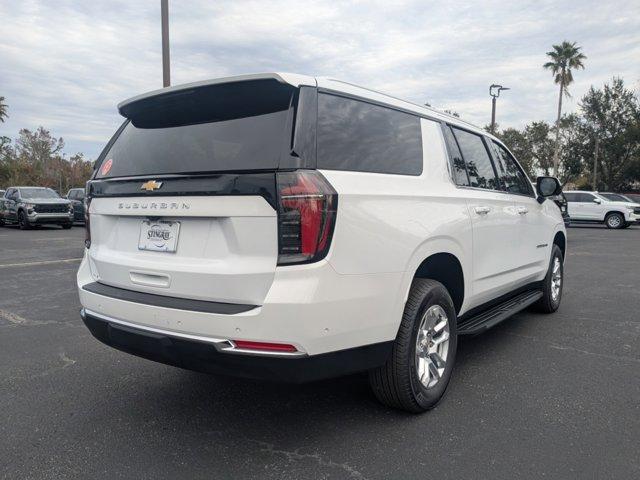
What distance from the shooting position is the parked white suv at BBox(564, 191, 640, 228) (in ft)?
75.3

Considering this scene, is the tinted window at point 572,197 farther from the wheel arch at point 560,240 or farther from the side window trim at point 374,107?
the side window trim at point 374,107

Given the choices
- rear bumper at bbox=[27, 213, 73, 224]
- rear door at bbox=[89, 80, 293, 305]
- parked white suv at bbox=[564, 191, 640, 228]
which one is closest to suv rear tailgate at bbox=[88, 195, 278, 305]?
rear door at bbox=[89, 80, 293, 305]

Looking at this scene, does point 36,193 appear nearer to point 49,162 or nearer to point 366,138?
point 366,138

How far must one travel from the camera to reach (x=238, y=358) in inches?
94.7

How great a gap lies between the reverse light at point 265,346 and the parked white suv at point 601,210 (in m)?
24.6

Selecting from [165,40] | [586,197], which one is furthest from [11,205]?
[586,197]

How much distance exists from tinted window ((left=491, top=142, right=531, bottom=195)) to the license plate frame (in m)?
3.01

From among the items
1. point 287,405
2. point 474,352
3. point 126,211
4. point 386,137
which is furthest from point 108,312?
point 474,352

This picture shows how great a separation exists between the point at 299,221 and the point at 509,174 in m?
3.10

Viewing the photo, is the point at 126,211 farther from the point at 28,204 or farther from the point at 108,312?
the point at 28,204

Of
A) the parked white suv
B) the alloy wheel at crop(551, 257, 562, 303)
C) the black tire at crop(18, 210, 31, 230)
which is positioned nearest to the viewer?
the alloy wheel at crop(551, 257, 562, 303)

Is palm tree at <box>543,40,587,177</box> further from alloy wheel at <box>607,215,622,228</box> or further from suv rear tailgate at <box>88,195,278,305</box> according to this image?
suv rear tailgate at <box>88,195,278,305</box>

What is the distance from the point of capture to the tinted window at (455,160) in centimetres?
366

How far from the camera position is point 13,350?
443cm
